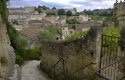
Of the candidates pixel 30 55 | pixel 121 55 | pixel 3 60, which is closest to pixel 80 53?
pixel 121 55

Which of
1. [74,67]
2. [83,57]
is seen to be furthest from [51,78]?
[83,57]

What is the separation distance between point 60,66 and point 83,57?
8.70 ft

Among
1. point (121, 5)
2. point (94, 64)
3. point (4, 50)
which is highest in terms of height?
point (121, 5)

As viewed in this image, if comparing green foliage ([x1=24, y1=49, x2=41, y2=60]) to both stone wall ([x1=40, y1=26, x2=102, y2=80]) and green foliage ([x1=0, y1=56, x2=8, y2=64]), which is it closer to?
stone wall ([x1=40, y1=26, x2=102, y2=80])

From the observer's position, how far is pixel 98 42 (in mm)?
7914

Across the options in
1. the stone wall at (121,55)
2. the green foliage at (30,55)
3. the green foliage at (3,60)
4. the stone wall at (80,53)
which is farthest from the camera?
the green foliage at (30,55)

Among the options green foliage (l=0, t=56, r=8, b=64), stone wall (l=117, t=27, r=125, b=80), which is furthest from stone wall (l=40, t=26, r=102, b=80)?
green foliage (l=0, t=56, r=8, b=64)

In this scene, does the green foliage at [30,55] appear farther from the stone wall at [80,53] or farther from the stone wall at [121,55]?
the stone wall at [121,55]

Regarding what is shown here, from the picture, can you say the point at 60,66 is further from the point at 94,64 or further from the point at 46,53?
the point at 94,64

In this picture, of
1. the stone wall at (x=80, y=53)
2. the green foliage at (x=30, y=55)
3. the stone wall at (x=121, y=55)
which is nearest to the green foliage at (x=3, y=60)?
the stone wall at (x=80, y=53)

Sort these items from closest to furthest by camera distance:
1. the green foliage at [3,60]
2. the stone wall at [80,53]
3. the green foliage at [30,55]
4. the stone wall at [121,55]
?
the stone wall at [121,55], the stone wall at [80,53], the green foliage at [3,60], the green foliage at [30,55]

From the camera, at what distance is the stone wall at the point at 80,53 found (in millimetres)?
7926

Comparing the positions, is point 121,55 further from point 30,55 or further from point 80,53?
point 30,55

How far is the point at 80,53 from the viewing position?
887 cm
